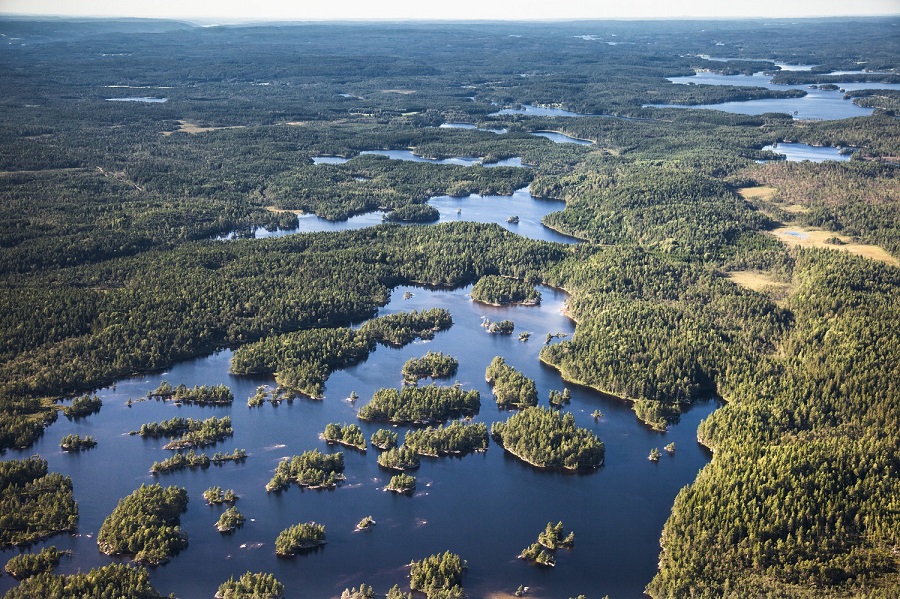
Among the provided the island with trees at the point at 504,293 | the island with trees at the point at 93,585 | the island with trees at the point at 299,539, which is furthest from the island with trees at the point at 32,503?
the island with trees at the point at 504,293

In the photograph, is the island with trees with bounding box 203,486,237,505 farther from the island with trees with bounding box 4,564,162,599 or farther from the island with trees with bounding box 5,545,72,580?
the island with trees with bounding box 5,545,72,580

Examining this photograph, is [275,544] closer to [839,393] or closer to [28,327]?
[28,327]

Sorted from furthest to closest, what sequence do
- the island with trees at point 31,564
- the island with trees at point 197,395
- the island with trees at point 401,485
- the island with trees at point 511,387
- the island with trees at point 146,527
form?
the island with trees at point 197,395 < the island with trees at point 511,387 < the island with trees at point 401,485 < the island with trees at point 146,527 < the island with trees at point 31,564

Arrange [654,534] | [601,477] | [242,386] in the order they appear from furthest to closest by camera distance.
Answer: [242,386] < [601,477] < [654,534]

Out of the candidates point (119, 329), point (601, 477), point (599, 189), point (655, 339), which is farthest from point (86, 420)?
point (599, 189)

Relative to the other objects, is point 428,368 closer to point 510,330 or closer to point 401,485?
point 510,330

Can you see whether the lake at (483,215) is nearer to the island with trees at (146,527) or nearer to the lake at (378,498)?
the lake at (378,498)
